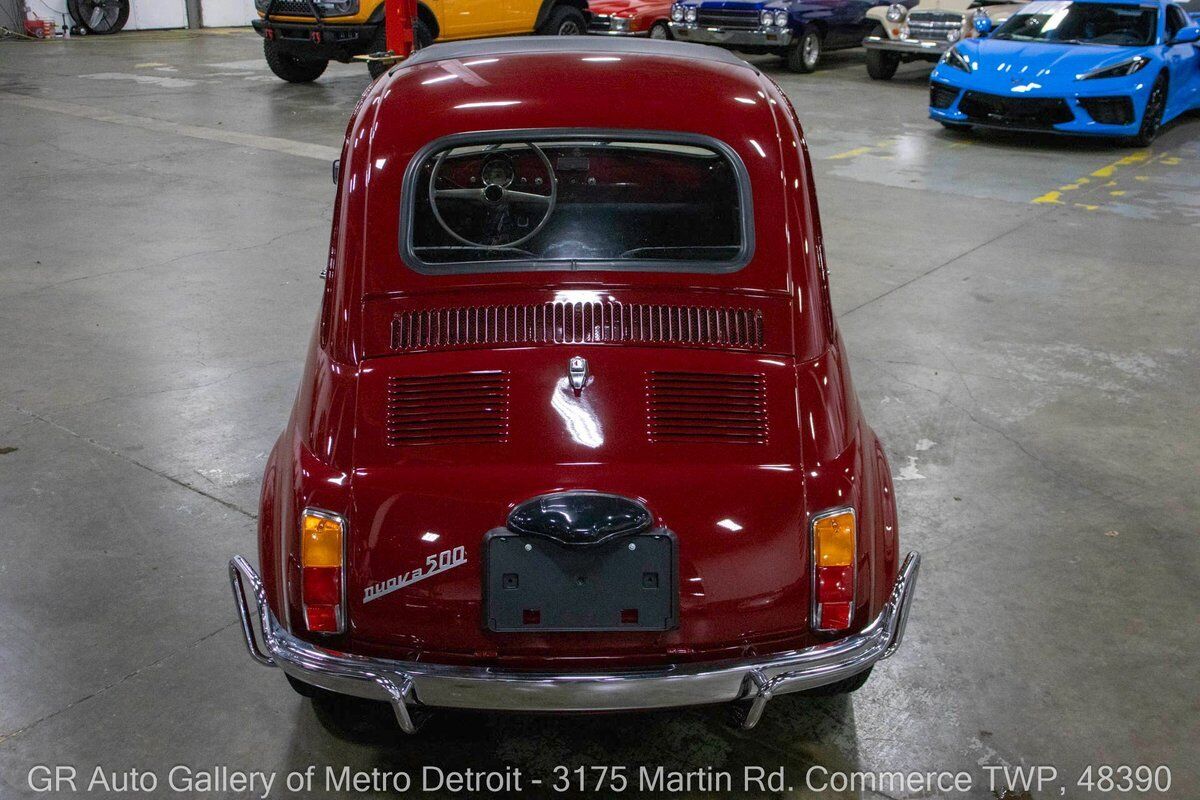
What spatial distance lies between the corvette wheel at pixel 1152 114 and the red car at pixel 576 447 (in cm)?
871

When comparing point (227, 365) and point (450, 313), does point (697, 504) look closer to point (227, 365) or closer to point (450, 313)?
point (450, 313)

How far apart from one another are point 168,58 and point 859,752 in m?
16.7

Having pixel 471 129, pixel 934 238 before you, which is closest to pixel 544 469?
pixel 471 129

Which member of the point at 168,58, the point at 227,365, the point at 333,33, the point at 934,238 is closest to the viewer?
the point at 227,365

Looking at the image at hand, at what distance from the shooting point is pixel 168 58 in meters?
16.8

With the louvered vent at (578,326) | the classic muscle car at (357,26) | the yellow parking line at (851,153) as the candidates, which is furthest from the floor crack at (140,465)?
the classic muscle car at (357,26)

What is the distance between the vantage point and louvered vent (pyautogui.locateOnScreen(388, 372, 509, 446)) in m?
2.49

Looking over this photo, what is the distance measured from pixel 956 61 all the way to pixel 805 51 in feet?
15.7

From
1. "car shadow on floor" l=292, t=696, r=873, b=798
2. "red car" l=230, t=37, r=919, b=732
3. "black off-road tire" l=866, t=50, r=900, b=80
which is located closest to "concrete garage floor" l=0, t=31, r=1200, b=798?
"car shadow on floor" l=292, t=696, r=873, b=798

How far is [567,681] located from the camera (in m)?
2.36

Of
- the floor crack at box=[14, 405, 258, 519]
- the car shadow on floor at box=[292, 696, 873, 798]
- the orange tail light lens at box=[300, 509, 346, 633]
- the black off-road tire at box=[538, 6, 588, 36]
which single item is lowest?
the floor crack at box=[14, 405, 258, 519]

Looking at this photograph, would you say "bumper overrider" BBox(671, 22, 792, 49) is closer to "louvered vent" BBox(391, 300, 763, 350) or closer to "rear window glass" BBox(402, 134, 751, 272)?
"rear window glass" BBox(402, 134, 751, 272)

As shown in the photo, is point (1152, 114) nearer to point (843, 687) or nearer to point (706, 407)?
point (843, 687)

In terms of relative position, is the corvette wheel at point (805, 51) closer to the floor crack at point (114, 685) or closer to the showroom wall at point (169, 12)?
the showroom wall at point (169, 12)
